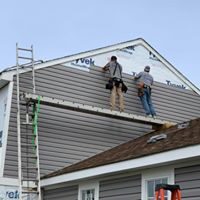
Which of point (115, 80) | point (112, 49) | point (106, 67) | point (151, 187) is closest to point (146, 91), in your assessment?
point (115, 80)

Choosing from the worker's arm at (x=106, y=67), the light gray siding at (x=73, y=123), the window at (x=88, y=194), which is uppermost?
the worker's arm at (x=106, y=67)

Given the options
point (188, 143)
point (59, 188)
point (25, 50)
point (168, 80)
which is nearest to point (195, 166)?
point (188, 143)

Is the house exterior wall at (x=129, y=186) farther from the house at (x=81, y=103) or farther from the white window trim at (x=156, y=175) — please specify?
the house at (x=81, y=103)

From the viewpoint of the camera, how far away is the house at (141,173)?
977 cm

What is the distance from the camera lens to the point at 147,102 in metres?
16.7

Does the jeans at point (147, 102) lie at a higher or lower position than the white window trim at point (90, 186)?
higher

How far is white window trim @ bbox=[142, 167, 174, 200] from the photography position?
10320mm

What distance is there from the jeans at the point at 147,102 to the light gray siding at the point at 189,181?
648 cm

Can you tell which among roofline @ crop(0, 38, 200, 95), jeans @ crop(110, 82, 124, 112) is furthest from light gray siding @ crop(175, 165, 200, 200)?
roofline @ crop(0, 38, 200, 95)

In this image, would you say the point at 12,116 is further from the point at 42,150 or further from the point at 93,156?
the point at 93,156

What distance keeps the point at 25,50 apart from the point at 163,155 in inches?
268

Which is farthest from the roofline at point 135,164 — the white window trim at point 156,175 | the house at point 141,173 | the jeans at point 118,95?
the jeans at point 118,95

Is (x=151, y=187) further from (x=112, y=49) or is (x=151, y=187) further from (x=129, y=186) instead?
(x=112, y=49)

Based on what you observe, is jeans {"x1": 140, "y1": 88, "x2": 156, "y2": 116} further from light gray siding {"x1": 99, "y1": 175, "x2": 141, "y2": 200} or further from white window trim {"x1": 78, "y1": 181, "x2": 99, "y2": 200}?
light gray siding {"x1": 99, "y1": 175, "x2": 141, "y2": 200}
